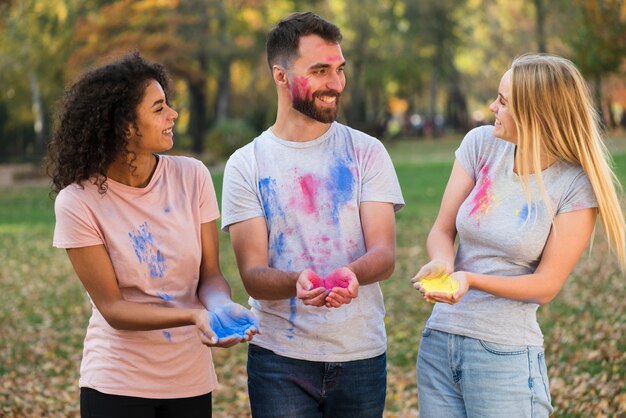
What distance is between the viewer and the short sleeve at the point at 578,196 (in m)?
3.84

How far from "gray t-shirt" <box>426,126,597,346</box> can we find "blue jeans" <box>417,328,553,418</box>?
0.05m

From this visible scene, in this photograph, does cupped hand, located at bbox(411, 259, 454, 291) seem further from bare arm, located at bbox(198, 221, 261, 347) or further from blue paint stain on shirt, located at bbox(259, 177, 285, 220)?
blue paint stain on shirt, located at bbox(259, 177, 285, 220)

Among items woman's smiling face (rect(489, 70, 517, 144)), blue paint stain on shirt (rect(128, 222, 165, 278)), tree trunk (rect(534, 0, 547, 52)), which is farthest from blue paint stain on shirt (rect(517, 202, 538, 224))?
→ tree trunk (rect(534, 0, 547, 52))

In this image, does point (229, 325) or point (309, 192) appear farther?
point (309, 192)

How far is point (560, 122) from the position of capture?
383cm

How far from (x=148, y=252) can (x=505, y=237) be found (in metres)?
1.34

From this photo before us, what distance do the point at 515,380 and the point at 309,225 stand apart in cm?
99

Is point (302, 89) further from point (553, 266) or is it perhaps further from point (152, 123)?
point (553, 266)

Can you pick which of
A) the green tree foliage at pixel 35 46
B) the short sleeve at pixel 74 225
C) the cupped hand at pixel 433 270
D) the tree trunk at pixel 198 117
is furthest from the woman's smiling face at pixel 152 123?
the tree trunk at pixel 198 117

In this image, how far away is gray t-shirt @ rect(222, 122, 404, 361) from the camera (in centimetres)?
404

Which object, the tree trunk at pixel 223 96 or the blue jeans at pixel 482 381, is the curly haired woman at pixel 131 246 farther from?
the tree trunk at pixel 223 96

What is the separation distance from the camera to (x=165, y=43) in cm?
3838

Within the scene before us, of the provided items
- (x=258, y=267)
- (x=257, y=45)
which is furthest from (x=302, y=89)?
(x=257, y=45)

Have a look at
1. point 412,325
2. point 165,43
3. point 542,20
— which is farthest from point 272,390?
point 542,20
